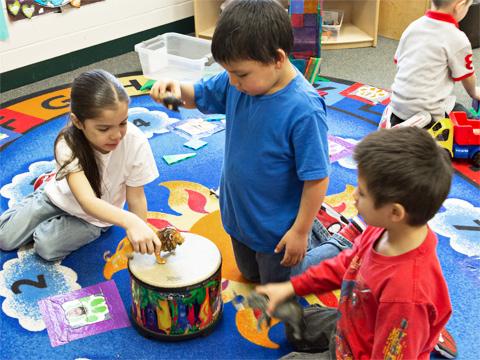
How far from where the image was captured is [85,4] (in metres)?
2.75

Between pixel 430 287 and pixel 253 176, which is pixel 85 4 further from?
pixel 430 287

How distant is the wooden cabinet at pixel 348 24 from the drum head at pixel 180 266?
7.16 ft

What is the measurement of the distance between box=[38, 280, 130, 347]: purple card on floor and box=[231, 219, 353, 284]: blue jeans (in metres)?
0.33

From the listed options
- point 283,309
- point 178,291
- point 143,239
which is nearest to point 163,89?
point 143,239

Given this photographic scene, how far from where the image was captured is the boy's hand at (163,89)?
1158 millimetres

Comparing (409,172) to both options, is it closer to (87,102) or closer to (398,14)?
(87,102)

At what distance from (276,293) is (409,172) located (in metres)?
Result: 0.32

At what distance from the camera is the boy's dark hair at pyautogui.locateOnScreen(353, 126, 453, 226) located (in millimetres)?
784

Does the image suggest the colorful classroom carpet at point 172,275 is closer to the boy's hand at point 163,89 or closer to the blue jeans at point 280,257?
the blue jeans at point 280,257

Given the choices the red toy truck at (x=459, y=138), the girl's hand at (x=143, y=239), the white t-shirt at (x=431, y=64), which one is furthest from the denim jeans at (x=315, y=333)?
the white t-shirt at (x=431, y=64)

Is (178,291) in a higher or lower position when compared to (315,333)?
higher

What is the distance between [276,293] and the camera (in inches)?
36.6

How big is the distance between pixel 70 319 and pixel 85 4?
1.97 m

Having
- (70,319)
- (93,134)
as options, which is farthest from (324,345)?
(93,134)
